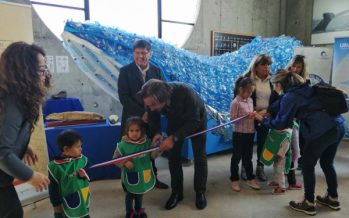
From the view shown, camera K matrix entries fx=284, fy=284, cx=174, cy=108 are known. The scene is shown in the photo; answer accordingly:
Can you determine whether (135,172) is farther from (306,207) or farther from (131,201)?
(306,207)

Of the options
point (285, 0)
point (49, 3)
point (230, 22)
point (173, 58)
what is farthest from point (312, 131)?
point (285, 0)

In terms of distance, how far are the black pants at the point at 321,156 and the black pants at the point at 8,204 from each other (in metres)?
2.01

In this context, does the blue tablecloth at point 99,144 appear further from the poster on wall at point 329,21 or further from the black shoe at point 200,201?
the poster on wall at point 329,21

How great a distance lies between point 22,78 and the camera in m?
1.23

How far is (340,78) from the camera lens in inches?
173

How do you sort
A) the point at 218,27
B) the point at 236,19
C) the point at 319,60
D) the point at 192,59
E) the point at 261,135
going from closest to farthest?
the point at 261,135, the point at 192,59, the point at 319,60, the point at 218,27, the point at 236,19

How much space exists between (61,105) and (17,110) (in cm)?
264

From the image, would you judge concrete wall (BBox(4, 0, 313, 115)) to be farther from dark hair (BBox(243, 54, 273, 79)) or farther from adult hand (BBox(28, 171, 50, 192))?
adult hand (BBox(28, 171, 50, 192))

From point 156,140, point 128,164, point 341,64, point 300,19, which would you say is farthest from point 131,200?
point 300,19

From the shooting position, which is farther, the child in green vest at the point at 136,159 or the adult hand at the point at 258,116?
the adult hand at the point at 258,116

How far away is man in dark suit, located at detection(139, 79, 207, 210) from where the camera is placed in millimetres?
1932

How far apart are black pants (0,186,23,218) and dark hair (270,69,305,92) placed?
2.12m

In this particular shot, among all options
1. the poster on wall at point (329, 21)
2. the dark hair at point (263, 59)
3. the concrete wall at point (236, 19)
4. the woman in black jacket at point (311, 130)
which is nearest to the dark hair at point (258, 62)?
the dark hair at point (263, 59)

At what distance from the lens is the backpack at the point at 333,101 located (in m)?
2.14
